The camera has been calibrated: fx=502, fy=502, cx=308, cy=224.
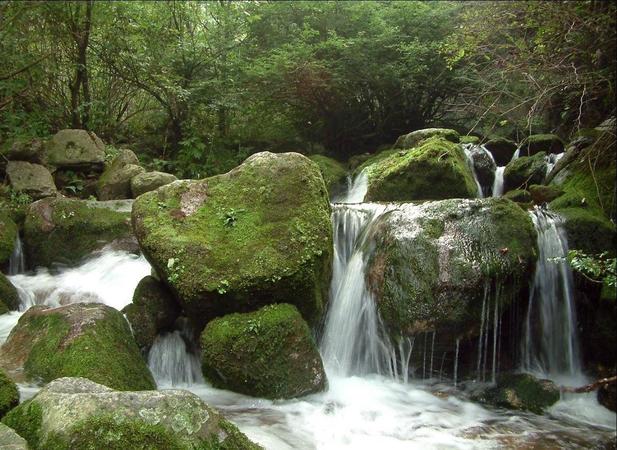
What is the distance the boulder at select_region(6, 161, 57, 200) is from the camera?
8781 mm

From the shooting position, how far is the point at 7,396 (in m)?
2.73

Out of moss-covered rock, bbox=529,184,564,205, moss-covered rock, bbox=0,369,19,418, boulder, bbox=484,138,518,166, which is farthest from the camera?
boulder, bbox=484,138,518,166

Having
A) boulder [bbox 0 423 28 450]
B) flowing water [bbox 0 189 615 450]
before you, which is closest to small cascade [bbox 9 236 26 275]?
flowing water [bbox 0 189 615 450]

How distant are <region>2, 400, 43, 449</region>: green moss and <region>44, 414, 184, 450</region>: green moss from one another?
11cm

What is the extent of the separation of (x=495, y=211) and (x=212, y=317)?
3305mm

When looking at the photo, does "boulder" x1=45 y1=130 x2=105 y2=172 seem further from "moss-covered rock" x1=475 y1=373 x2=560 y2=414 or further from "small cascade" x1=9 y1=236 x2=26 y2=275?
"moss-covered rock" x1=475 y1=373 x2=560 y2=414

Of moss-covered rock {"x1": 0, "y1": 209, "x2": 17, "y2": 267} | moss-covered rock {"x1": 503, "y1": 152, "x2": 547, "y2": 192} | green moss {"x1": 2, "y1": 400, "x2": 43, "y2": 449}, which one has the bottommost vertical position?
green moss {"x1": 2, "y1": 400, "x2": 43, "y2": 449}

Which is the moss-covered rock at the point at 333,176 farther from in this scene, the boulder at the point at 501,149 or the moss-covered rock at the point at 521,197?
the moss-covered rock at the point at 521,197

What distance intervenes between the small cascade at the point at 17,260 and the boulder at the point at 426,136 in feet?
24.6

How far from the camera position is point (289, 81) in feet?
39.0

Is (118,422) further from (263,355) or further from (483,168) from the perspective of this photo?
(483,168)

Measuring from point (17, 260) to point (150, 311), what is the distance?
3526 mm

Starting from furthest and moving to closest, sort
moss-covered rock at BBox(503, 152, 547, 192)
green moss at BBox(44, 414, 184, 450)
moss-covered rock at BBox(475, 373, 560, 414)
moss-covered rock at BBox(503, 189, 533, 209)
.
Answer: moss-covered rock at BBox(503, 152, 547, 192), moss-covered rock at BBox(503, 189, 533, 209), moss-covered rock at BBox(475, 373, 560, 414), green moss at BBox(44, 414, 184, 450)

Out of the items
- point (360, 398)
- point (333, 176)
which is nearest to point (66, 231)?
point (360, 398)
